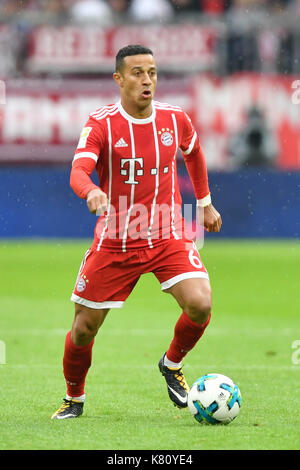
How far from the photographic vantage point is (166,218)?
617 cm

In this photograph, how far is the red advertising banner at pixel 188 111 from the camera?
1978cm

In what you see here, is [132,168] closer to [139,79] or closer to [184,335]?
[139,79]

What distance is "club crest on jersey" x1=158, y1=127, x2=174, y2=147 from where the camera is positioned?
6.11 meters

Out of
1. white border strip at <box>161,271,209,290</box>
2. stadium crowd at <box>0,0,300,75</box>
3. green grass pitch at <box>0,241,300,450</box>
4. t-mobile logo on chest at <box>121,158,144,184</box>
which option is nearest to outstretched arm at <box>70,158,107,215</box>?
t-mobile logo on chest at <box>121,158,144,184</box>

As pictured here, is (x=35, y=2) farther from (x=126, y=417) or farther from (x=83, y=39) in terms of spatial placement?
(x=126, y=417)

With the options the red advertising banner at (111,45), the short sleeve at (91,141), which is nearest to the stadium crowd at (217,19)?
the red advertising banner at (111,45)

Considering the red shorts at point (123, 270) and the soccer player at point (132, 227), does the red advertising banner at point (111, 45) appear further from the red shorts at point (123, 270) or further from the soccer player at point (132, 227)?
the red shorts at point (123, 270)

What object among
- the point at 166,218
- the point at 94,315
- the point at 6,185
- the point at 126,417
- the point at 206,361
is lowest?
the point at 6,185

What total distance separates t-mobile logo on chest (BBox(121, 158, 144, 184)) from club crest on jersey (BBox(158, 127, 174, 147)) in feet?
0.65

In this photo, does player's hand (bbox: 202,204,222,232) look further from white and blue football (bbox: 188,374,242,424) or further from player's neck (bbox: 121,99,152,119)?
white and blue football (bbox: 188,374,242,424)

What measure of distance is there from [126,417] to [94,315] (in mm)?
620
